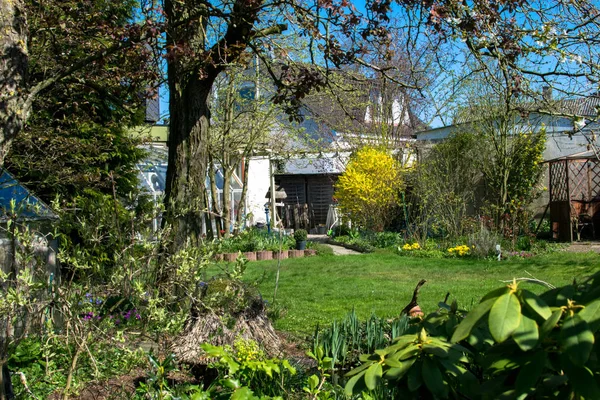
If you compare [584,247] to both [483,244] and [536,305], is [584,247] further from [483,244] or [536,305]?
[536,305]

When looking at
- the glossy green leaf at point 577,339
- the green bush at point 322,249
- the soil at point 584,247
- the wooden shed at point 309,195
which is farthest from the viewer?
the wooden shed at point 309,195

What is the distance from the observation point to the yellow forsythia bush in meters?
17.6

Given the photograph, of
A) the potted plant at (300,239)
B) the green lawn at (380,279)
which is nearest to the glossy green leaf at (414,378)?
the green lawn at (380,279)

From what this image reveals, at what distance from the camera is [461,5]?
4.68 metres

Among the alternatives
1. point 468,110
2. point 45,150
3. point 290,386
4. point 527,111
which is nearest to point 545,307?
point 290,386

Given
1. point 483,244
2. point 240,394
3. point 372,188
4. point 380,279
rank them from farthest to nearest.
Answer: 1. point 372,188
2. point 483,244
3. point 380,279
4. point 240,394

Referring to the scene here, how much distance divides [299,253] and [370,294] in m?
6.81

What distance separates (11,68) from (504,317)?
2566 millimetres

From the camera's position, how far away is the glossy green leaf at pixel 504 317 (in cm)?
139

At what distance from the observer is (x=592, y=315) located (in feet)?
4.52

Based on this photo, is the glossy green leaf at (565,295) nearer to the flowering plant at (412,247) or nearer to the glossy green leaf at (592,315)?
the glossy green leaf at (592,315)

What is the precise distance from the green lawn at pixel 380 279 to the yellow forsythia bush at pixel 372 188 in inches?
143

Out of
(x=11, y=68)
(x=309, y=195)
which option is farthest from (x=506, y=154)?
(x=11, y=68)

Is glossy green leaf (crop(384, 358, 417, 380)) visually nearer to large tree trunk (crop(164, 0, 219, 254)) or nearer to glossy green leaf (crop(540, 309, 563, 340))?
glossy green leaf (crop(540, 309, 563, 340))
